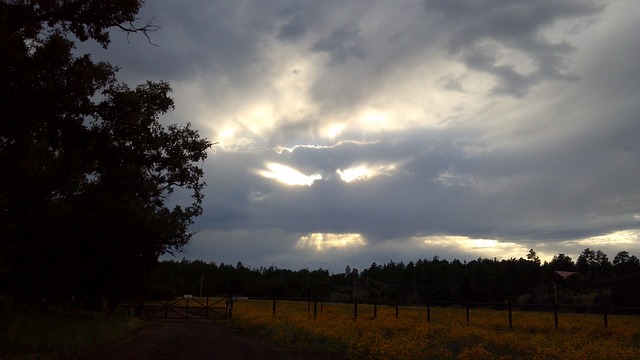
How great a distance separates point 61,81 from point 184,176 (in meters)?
20.2

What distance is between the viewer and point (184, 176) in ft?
118

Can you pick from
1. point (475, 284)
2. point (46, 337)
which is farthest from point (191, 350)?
point (475, 284)

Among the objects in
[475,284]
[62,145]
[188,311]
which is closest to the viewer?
[62,145]

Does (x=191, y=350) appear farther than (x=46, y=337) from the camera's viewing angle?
No

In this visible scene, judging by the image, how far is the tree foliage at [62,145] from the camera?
1495cm

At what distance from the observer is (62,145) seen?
56.8ft

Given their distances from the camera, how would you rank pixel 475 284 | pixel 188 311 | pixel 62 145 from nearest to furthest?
pixel 62 145, pixel 188 311, pixel 475 284

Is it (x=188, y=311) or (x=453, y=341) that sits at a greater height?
(x=453, y=341)

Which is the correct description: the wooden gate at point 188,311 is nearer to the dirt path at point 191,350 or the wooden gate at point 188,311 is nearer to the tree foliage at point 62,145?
the tree foliage at point 62,145

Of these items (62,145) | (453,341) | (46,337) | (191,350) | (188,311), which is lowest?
(188,311)

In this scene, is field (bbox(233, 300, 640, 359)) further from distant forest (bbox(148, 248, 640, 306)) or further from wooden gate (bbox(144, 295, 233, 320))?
distant forest (bbox(148, 248, 640, 306))

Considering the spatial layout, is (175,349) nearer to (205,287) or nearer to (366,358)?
(366,358)

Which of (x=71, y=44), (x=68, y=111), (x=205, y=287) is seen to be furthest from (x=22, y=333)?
(x=205, y=287)

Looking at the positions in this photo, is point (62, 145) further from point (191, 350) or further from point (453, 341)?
point (453, 341)
